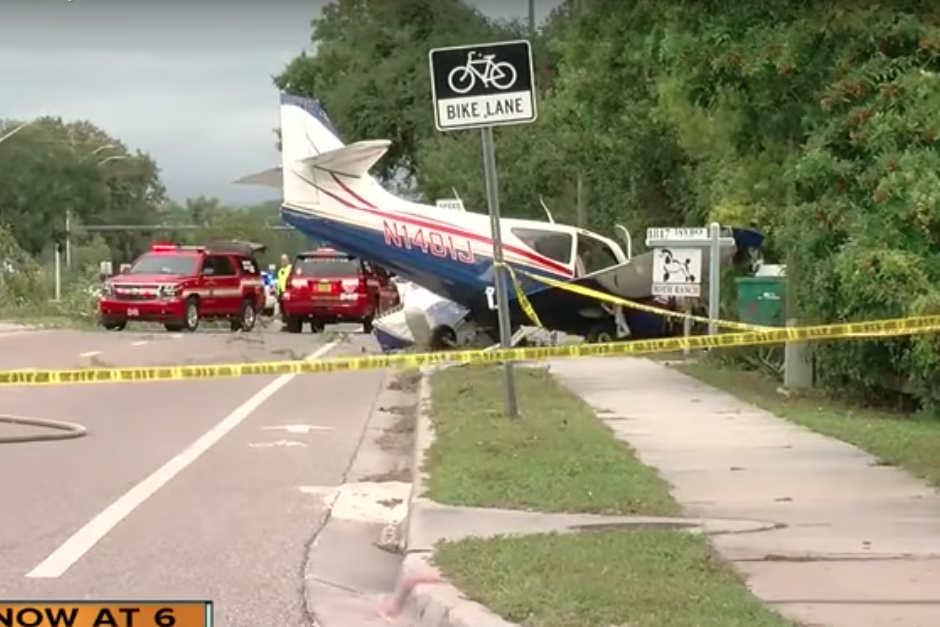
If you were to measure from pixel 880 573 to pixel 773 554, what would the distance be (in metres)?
0.65

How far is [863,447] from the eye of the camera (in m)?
12.0

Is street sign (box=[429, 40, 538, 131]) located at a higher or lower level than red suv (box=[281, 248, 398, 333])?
higher

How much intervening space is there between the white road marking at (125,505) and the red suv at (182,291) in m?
16.0

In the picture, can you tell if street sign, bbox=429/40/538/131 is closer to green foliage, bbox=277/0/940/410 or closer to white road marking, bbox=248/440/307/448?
green foliage, bbox=277/0/940/410

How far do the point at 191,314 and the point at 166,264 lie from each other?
144cm

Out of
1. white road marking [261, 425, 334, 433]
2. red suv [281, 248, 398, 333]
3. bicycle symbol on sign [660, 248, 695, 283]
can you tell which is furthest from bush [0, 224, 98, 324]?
white road marking [261, 425, 334, 433]

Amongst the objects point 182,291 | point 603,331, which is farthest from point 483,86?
point 182,291

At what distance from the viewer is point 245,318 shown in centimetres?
3503

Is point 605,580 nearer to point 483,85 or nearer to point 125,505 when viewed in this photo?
point 125,505

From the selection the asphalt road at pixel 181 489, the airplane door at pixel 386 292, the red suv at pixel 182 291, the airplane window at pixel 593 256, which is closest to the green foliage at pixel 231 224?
the airplane door at pixel 386 292

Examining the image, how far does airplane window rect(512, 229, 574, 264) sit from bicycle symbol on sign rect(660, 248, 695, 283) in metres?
2.85

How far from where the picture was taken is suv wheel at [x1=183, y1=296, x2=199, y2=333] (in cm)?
3244

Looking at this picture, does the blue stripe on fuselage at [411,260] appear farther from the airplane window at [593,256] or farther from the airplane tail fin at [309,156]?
the airplane window at [593,256]

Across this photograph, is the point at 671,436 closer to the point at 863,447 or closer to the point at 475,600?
the point at 863,447
